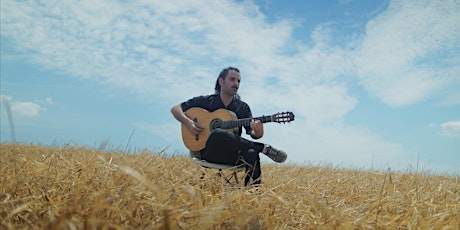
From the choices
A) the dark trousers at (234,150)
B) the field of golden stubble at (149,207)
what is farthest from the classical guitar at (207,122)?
the field of golden stubble at (149,207)

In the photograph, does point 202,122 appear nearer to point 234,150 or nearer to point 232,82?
point 232,82

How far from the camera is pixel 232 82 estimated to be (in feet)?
14.8

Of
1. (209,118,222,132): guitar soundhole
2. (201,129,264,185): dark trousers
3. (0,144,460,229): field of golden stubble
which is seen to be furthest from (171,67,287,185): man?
(0,144,460,229): field of golden stubble

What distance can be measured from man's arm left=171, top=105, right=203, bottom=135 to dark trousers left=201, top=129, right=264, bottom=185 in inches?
22.1

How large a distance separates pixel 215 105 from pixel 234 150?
99 centimetres

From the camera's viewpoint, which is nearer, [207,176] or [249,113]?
[207,176]

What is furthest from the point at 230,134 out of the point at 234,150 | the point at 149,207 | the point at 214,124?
the point at 149,207

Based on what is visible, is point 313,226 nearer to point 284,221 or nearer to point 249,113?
point 284,221

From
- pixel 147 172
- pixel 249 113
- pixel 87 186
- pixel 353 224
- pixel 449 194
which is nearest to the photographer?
pixel 353 224

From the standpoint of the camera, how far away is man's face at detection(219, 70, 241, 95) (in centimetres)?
450

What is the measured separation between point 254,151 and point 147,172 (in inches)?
56.0

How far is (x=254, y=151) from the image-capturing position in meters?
3.74

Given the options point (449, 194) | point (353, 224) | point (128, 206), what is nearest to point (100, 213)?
point (128, 206)

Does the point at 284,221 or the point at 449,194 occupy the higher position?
the point at 449,194
